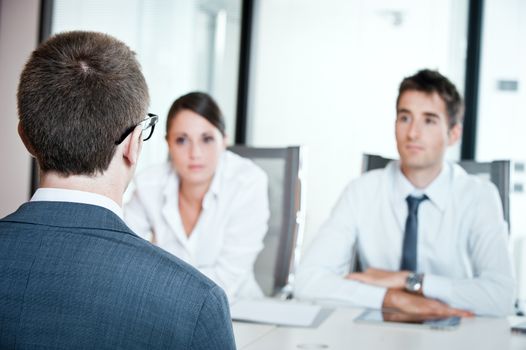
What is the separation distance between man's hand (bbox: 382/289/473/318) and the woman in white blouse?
2.41 ft

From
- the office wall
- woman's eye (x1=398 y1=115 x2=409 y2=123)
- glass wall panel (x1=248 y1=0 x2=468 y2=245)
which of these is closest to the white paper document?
woman's eye (x1=398 y1=115 x2=409 y2=123)

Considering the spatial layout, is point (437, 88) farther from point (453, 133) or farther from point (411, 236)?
point (411, 236)

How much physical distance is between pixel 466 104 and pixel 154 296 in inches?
166

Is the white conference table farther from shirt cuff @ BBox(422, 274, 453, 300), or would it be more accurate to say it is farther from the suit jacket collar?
the suit jacket collar

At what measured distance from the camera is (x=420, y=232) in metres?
2.90

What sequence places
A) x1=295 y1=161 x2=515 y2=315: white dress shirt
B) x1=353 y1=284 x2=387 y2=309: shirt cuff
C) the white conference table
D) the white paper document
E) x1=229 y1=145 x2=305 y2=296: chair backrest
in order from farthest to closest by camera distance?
1. x1=229 y1=145 x2=305 y2=296: chair backrest
2. x1=295 y1=161 x2=515 y2=315: white dress shirt
3. x1=353 y1=284 x2=387 y2=309: shirt cuff
4. the white paper document
5. the white conference table

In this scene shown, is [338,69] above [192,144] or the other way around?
above

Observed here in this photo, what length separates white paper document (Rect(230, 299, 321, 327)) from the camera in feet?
6.73

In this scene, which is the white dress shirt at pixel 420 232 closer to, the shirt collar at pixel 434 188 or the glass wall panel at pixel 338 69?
the shirt collar at pixel 434 188

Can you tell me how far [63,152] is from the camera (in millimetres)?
1100

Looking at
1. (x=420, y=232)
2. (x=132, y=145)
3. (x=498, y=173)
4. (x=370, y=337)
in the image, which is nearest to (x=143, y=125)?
(x=132, y=145)

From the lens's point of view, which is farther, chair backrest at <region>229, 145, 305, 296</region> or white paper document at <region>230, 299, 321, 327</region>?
chair backrest at <region>229, 145, 305, 296</region>

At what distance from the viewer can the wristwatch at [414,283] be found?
8.16ft

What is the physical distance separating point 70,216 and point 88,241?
0.19ft
